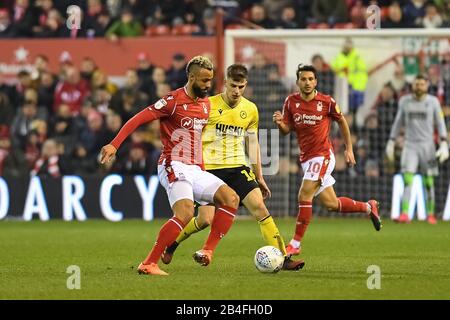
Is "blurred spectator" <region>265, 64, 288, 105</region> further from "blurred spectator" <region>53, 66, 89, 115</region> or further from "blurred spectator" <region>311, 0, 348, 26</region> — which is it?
"blurred spectator" <region>53, 66, 89, 115</region>

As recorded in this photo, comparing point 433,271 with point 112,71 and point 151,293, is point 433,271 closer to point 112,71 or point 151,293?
point 151,293

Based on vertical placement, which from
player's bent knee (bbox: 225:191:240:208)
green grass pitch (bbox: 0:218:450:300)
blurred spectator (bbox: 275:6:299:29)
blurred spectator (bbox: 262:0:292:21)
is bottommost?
green grass pitch (bbox: 0:218:450:300)

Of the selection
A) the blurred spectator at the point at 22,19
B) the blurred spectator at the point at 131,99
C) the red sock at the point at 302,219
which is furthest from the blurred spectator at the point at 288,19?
the red sock at the point at 302,219

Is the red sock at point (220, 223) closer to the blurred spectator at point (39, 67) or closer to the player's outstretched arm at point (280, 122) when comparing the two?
the player's outstretched arm at point (280, 122)

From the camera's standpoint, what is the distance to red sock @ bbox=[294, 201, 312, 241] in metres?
11.8

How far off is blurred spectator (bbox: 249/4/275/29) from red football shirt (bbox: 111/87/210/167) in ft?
35.1

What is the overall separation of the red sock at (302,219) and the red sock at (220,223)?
1.42m

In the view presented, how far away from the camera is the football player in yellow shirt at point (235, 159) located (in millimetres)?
10812

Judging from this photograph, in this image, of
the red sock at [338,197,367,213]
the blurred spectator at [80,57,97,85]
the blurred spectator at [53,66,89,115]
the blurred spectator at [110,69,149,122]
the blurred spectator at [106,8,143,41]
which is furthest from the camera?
the blurred spectator at [106,8,143,41]

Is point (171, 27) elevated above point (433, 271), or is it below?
above

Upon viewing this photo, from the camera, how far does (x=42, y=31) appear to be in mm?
21562

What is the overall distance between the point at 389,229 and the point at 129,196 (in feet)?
14.6

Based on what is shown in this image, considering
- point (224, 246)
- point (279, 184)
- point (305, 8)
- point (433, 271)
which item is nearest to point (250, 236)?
point (224, 246)

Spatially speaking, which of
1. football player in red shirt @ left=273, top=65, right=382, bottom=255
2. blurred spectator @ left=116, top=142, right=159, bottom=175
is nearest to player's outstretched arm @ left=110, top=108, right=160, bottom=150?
football player in red shirt @ left=273, top=65, right=382, bottom=255
